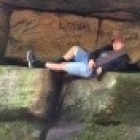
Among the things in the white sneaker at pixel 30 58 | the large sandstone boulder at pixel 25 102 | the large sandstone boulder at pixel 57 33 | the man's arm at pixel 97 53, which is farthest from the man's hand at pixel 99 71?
the large sandstone boulder at pixel 57 33

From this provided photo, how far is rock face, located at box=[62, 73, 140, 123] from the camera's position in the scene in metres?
5.55

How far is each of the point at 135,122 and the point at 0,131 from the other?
1.32 metres

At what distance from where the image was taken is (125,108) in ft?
18.2

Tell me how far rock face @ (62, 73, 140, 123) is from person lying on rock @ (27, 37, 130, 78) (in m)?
0.15

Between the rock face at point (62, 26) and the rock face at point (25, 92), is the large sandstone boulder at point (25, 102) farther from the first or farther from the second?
the rock face at point (62, 26)

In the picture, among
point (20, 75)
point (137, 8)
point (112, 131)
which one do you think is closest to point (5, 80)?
point (20, 75)

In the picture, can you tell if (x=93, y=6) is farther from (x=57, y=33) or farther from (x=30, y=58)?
(x=30, y=58)

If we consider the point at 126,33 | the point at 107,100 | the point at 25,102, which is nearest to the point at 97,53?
the point at 107,100

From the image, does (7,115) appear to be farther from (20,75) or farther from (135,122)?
(135,122)

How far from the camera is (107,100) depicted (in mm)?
5555

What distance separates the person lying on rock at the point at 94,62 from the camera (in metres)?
5.85

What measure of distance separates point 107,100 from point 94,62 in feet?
1.70

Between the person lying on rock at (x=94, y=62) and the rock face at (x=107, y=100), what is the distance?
15cm

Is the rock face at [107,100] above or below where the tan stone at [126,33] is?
below
